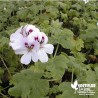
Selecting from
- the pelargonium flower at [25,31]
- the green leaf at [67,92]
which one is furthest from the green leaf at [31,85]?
the pelargonium flower at [25,31]

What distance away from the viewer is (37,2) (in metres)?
3.63

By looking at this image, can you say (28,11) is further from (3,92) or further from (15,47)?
(15,47)

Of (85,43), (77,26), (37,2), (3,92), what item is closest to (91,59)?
(85,43)

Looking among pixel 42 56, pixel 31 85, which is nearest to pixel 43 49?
pixel 42 56

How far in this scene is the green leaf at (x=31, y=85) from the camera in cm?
167

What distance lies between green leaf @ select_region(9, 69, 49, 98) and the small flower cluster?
0.51 ft

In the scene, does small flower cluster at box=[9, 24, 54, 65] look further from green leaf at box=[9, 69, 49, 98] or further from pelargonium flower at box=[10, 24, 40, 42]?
green leaf at box=[9, 69, 49, 98]

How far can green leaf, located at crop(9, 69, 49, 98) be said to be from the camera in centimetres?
167

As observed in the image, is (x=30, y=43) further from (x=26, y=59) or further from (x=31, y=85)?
(x=31, y=85)

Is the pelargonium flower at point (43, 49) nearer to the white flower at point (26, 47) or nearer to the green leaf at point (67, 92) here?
the white flower at point (26, 47)

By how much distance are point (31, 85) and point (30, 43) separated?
27 centimetres

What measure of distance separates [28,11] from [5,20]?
262 millimetres

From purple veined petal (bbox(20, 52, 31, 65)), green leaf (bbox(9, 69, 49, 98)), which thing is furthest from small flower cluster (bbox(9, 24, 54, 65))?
green leaf (bbox(9, 69, 49, 98))

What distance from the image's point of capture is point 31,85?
1.67 metres
